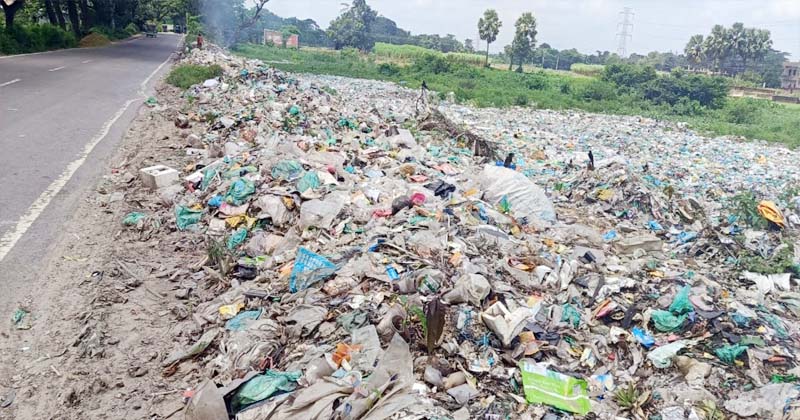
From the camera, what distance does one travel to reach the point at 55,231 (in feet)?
14.6

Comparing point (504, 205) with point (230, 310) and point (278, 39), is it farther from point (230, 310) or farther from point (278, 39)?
point (278, 39)

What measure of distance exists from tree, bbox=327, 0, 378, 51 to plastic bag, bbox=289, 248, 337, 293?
5555 cm

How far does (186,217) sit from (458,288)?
2.99m

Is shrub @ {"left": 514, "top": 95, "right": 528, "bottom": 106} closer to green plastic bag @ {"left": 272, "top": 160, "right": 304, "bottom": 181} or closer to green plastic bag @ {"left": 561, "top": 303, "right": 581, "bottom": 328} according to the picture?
green plastic bag @ {"left": 272, "top": 160, "right": 304, "bottom": 181}

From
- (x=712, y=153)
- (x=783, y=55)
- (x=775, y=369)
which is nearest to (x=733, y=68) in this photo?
(x=783, y=55)

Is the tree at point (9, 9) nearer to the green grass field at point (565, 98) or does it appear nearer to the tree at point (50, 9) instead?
the tree at point (50, 9)

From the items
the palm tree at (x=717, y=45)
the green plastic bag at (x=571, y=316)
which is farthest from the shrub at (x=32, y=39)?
the palm tree at (x=717, y=45)

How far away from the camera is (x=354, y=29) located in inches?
2238

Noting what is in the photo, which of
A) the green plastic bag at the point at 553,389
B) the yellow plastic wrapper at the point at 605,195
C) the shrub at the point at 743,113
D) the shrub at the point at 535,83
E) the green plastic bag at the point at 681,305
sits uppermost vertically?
the shrub at the point at 535,83

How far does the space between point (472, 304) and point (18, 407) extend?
2.62 meters

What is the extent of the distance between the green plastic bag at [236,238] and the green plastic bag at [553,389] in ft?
9.11

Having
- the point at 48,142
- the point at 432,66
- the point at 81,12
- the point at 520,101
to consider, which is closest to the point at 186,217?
the point at 48,142

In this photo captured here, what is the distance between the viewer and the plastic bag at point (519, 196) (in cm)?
641

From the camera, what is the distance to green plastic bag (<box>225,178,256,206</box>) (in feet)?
17.5
